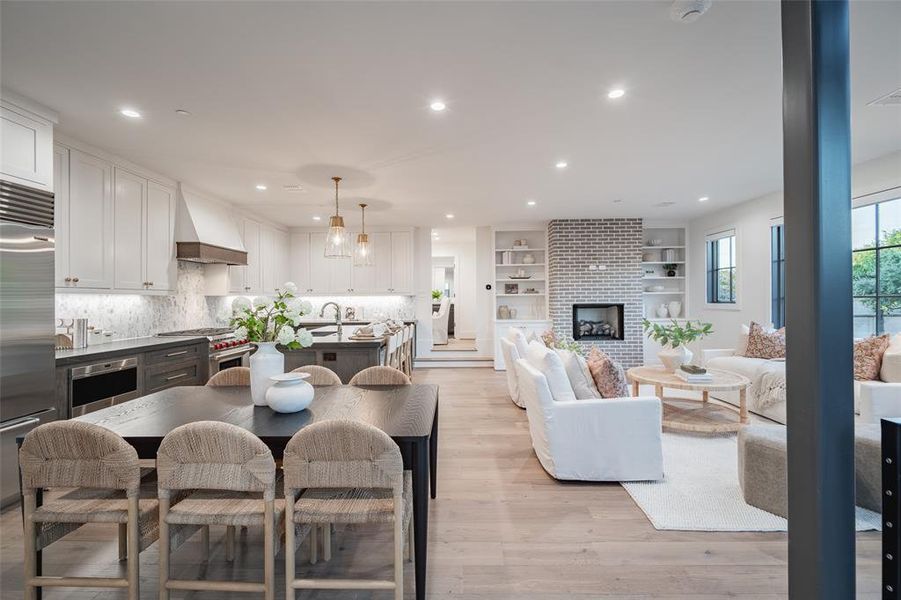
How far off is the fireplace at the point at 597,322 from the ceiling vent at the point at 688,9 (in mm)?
5575

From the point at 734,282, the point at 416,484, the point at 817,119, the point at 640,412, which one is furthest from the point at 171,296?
the point at 734,282

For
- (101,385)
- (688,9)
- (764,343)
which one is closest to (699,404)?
(764,343)

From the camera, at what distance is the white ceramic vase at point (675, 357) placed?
4195mm

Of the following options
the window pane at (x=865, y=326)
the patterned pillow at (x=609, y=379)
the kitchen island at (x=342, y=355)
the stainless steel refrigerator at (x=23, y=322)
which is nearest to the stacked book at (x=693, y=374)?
the patterned pillow at (x=609, y=379)

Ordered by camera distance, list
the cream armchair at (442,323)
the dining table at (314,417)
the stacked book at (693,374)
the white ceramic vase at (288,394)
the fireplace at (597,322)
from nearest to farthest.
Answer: the dining table at (314,417) < the white ceramic vase at (288,394) < the stacked book at (693,374) < the fireplace at (597,322) < the cream armchair at (442,323)

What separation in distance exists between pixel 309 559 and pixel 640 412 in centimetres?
226

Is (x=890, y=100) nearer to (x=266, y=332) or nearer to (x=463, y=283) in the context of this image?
(x=266, y=332)

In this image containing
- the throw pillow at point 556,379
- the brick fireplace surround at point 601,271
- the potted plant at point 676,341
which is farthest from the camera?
the brick fireplace surround at point 601,271

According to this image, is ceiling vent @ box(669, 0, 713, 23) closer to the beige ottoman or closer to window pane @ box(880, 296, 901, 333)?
the beige ottoman

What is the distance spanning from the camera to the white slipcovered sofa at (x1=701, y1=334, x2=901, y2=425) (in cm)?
319

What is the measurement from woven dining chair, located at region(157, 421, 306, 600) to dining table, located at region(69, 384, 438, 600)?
0.44ft

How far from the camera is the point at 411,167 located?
14.1ft

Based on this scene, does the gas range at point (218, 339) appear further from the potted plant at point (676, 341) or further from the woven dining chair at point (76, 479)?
the potted plant at point (676, 341)

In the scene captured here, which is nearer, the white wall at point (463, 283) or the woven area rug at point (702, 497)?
the woven area rug at point (702, 497)
